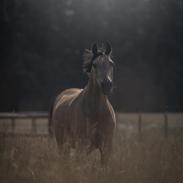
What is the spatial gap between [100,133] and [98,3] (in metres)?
38.2

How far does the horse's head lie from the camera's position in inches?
344

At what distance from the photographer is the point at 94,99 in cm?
936

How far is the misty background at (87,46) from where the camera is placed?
40.6 metres

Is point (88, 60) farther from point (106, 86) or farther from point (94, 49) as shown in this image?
point (106, 86)

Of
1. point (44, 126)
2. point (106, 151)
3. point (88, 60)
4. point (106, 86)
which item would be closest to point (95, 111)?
point (106, 86)

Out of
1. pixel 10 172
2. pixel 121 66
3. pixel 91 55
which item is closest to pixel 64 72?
pixel 121 66

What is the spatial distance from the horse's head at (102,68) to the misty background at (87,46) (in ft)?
97.3

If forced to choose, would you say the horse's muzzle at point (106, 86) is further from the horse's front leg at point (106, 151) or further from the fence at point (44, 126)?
the fence at point (44, 126)

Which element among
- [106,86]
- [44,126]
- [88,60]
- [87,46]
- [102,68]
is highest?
[87,46]

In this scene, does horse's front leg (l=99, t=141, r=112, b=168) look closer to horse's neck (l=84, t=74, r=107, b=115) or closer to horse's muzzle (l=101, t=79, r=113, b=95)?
horse's neck (l=84, t=74, r=107, b=115)

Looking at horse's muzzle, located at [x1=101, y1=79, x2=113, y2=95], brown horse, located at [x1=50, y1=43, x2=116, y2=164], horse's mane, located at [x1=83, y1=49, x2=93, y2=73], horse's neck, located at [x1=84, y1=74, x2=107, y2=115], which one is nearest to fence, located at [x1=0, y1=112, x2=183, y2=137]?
brown horse, located at [x1=50, y1=43, x2=116, y2=164]

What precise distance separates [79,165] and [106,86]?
2.05 meters

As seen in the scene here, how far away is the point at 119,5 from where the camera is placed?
4647 centimetres

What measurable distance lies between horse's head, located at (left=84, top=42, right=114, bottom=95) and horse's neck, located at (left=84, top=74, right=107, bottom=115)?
174 millimetres
